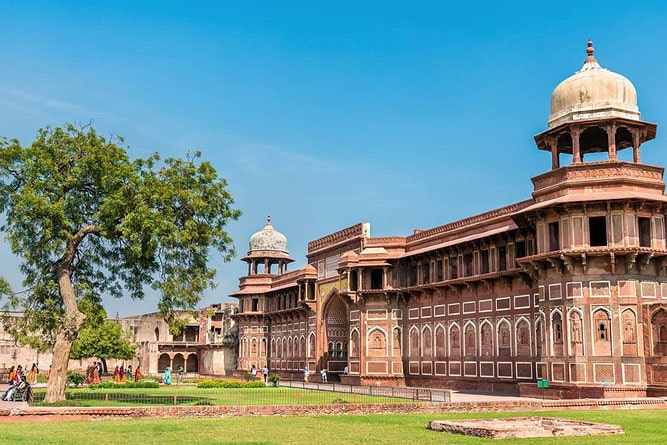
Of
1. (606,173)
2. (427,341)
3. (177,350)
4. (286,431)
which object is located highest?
(606,173)

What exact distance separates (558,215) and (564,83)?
6.11m

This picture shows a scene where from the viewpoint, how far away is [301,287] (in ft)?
176

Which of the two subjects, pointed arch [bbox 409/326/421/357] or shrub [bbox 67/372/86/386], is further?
shrub [bbox 67/372/86/386]

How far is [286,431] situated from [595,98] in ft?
64.6

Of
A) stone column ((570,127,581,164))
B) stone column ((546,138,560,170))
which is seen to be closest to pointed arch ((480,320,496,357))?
stone column ((546,138,560,170))

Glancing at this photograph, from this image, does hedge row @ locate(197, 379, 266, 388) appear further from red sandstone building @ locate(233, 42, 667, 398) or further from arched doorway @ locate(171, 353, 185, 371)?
arched doorway @ locate(171, 353, 185, 371)

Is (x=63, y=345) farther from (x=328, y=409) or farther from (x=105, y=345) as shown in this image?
(x=105, y=345)

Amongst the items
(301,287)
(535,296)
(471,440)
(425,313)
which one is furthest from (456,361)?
(471,440)

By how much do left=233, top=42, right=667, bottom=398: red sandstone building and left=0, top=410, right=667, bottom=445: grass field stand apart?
20.5 ft

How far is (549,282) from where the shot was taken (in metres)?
29.9

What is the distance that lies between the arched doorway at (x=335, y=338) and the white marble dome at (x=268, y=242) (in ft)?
45.4

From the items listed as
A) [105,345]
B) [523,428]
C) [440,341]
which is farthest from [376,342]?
[105,345]

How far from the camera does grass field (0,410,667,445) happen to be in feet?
50.4

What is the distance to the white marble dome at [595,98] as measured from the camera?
3028cm
